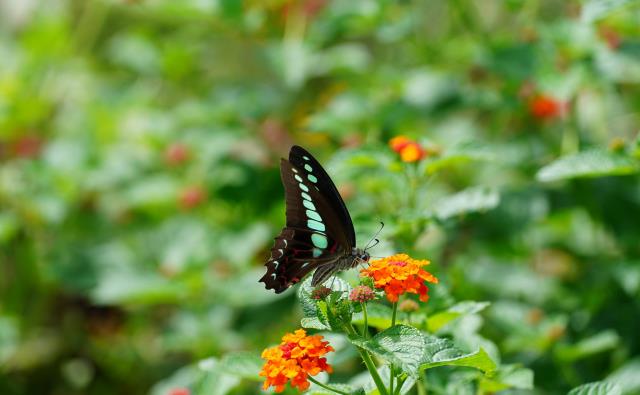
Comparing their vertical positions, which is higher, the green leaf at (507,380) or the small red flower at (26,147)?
the small red flower at (26,147)

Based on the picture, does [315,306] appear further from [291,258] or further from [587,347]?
[587,347]

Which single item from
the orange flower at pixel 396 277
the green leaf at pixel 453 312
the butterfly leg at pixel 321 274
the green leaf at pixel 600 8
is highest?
the green leaf at pixel 600 8

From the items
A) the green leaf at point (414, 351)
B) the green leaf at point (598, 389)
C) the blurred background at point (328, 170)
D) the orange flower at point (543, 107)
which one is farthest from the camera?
the orange flower at point (543, 107)

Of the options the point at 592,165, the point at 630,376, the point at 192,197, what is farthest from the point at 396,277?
the point at 192,197

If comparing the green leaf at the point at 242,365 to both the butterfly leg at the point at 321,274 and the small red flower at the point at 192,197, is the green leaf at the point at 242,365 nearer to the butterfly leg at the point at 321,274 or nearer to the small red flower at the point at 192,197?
the butterfly leg at the point at 321,274

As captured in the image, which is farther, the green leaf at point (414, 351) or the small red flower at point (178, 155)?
the small red flower at point (178, 155)

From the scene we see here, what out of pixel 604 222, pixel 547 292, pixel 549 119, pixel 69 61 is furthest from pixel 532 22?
pixel 69 61

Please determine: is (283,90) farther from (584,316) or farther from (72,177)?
(584,316)

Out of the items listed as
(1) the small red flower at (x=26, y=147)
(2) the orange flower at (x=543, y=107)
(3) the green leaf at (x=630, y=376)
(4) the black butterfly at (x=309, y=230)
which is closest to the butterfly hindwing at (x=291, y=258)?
(4) the black butterfly at (x=309, y=230)
